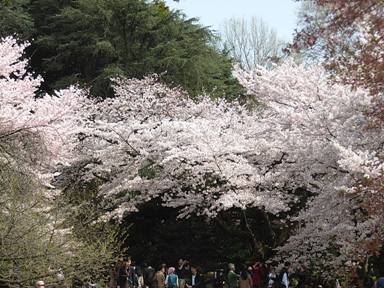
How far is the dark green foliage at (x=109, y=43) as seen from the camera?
25.7 meters

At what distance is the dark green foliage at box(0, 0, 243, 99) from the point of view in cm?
2569

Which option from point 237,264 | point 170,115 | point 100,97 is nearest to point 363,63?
point 237,264

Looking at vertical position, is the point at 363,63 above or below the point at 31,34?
below

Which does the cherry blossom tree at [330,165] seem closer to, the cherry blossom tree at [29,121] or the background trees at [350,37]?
the background trees at [350,37]

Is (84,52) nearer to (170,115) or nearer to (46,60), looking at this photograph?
(46,60)

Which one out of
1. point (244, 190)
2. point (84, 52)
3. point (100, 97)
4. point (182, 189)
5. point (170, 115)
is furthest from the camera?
point (84, 52)

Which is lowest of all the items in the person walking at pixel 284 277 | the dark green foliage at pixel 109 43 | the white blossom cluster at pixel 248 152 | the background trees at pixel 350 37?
the person walking at pixel 284 277

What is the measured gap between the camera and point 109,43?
1002 inches

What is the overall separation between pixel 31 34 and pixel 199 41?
6.77 meters

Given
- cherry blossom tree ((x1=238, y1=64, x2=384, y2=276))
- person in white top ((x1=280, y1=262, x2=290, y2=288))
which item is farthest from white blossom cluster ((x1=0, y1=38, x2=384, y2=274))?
person in white top ((x1=280, y1=262, x2=290, y2=288))

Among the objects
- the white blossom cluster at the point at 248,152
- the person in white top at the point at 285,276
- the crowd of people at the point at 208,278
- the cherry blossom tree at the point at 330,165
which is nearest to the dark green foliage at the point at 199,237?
the crowd of people at the point at 208,278

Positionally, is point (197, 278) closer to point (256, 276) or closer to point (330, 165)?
point (256, 276)

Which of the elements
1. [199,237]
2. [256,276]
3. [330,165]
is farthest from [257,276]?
A: [330,165]

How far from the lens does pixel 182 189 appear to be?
1705 cm
